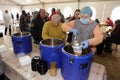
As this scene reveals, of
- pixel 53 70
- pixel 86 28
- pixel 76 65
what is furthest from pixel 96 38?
pixel 53 70

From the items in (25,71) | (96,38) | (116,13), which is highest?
(116,13)

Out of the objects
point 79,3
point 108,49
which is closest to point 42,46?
point 108,49

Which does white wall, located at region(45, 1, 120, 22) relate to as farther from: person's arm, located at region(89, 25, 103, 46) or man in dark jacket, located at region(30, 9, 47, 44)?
person's arm, located at region(89, 25, 103, 46)

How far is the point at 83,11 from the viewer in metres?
1.07

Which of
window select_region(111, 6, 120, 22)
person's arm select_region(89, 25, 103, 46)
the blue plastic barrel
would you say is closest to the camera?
person's arm select_region(89, 25, 103, 46)

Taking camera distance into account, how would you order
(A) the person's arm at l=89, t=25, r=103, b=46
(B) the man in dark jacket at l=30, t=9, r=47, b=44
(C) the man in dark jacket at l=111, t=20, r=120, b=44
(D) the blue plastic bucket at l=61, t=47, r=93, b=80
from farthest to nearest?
(C) the man in dark jacket at l=111, t=20, r=120, b=44, (B) the man in dark jacket at l=30, t=9, r=47, b=44, (A) the person's arm at l=89, t=25, r=103, b=46, (D) the blue plastic bucket at l=61, t=47, r=93, b=80

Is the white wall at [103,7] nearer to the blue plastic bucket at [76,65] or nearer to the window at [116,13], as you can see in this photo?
the window at [116,13]

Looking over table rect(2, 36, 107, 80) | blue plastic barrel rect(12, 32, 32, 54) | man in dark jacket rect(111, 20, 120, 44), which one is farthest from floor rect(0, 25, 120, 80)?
blue plastic barrel rect(12, 32, 32, 54)

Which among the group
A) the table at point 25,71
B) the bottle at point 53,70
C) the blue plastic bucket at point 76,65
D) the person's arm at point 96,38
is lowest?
the table at point 25,71

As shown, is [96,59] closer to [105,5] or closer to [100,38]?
[100,38]

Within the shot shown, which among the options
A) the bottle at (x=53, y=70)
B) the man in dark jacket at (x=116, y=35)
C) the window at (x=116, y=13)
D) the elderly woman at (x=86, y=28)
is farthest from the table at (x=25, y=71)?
the window at (x=116, y=13)

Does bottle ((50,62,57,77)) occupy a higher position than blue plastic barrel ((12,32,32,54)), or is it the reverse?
blue plastic barrel ((12,32,32,54))

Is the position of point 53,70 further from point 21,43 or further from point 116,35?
point 116,35

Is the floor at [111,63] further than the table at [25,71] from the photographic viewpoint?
Yes
